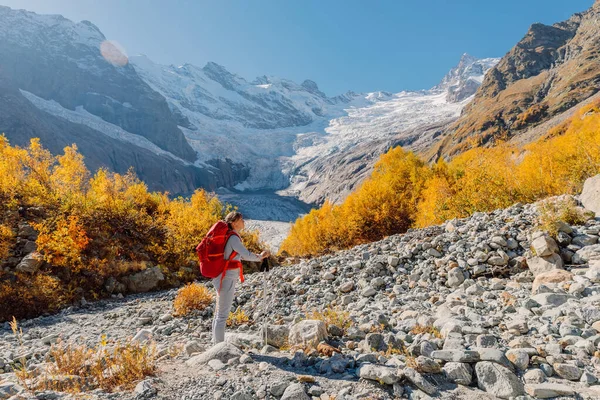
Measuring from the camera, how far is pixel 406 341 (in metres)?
4.63

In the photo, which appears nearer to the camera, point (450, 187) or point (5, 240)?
point (5, 240)

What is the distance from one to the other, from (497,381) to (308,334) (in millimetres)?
2406

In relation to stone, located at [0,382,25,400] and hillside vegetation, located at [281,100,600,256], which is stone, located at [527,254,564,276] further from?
stone, located at [0,382,25,400]

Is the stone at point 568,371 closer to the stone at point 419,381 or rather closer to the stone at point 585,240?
the stone at point 419,381

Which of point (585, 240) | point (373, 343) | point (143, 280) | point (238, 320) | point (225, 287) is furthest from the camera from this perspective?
point (143, 280)

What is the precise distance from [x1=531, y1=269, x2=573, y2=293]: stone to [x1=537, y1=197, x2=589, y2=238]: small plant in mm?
1377

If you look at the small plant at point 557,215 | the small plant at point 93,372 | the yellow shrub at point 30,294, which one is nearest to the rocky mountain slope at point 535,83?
the small plant at point 557,215

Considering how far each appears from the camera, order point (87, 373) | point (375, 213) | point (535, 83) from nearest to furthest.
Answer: point (87, 373) < point (375, 213) < point (535, 83)

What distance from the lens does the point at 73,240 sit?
13688 millimetres

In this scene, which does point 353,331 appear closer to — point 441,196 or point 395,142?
point 441,196

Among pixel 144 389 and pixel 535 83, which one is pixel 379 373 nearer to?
pixel 144 389

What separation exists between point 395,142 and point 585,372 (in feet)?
625

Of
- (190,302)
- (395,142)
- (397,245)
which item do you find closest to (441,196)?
(397,245)

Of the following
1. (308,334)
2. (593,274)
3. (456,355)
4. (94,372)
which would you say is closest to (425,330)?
(456,355)
